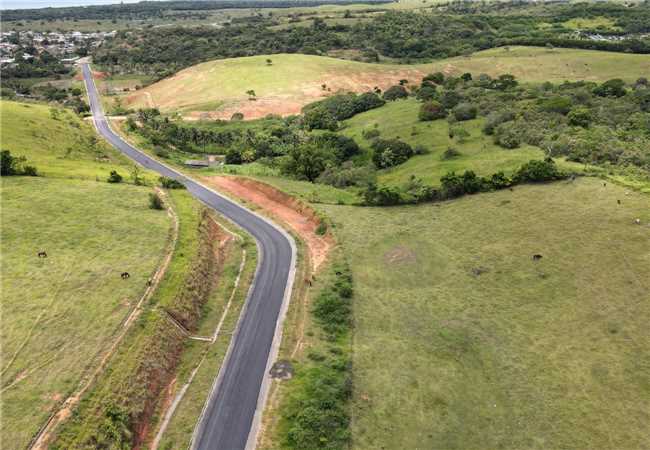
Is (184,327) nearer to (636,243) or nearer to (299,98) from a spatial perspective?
(636,243)

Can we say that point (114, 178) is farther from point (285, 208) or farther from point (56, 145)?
point (285, 208)

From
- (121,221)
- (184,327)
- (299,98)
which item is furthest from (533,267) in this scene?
(299,98)

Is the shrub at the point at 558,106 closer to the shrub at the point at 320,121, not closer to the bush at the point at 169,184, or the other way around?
the shrub at the point at 320,121

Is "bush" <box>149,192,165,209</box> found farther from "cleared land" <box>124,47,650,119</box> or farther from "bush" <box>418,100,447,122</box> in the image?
"cleared land" <box>124,47,650,119</box>

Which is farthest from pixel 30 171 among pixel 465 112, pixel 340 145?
pixel 465 112

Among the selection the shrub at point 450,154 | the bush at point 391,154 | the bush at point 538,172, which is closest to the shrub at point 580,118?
the shrub at point 450,154

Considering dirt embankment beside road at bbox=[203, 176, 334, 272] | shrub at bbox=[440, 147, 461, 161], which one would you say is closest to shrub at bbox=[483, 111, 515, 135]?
shrub at bbox=[440, 147, 461, 161]
